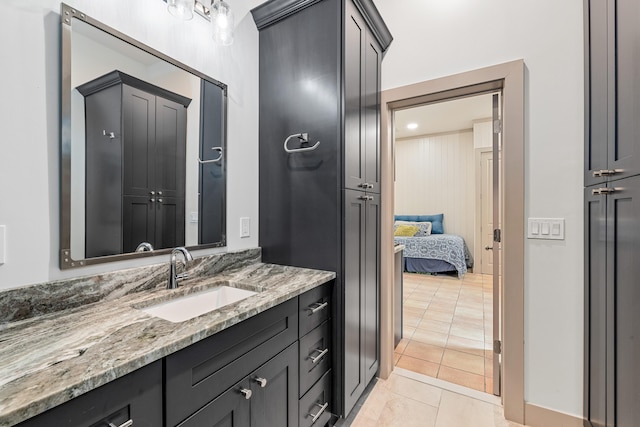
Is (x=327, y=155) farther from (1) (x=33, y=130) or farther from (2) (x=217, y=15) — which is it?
(1) (x=33, y=130)

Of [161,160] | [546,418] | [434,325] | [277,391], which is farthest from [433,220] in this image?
[161,160]

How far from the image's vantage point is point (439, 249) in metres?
5.14

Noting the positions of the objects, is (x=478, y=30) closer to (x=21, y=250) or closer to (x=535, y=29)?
(x=535, y=29)

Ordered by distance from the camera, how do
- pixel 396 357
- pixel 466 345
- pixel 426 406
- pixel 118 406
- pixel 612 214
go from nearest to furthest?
1. pixel 118 406
2. pixel 612 214
3. pixel 426 406
4. pixel 396 357
5. pixel 466 345

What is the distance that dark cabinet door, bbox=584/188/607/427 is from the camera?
1.30m

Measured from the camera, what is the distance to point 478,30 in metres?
1.80

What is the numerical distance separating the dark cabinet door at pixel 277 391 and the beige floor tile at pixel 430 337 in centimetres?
187

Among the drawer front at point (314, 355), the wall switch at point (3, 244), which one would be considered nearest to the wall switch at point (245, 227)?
the drawer front at point (314, 355)

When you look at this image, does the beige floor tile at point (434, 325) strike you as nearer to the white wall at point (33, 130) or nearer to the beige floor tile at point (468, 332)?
the beige floor tile at point (468, 332)

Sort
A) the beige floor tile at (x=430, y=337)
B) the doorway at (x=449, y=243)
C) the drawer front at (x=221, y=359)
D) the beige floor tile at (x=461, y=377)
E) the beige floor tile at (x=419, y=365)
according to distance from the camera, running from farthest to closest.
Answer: the beige floor tile at (x=430, y=337)
the doorway at (x=449, y=243)
the beige floor tile at (x=419, y=365)
the beige floor tile at (x=461, y=377)
the drawer front at (x=221, y=359)

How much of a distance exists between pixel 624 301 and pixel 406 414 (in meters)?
1.28

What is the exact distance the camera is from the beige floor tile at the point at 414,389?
1891mm

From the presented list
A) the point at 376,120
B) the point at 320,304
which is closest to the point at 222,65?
the point at 376,120

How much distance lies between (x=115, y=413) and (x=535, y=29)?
99.6 inches
